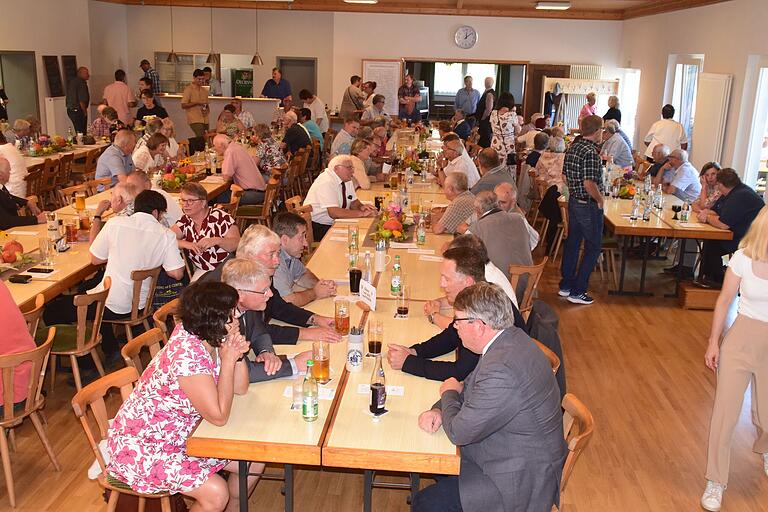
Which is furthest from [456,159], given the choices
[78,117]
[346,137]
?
[78,117]

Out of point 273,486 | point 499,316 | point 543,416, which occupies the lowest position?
point 273,486

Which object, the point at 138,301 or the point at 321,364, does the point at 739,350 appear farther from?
the point at 138,301

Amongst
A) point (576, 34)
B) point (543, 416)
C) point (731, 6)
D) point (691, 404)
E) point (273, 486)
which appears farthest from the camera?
point (576, 34)

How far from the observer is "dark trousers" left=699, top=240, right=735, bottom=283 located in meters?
7.70

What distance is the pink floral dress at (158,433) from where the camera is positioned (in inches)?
124

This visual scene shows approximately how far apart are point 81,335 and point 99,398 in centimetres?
168

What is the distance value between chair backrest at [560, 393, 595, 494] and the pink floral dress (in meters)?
1.49

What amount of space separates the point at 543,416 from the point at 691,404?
10.0 ft

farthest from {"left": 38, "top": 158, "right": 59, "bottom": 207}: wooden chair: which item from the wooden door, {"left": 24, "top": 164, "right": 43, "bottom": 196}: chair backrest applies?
the wooden door

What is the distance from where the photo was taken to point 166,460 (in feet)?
10.6

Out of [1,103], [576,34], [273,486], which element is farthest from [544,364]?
[576,34]

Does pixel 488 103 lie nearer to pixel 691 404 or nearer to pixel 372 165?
pixel 372 165

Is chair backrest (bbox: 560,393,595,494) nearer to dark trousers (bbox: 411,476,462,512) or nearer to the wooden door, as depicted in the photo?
dark trousers (bbox: 411,476,462,512)

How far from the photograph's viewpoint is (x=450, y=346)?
13.1 ft
